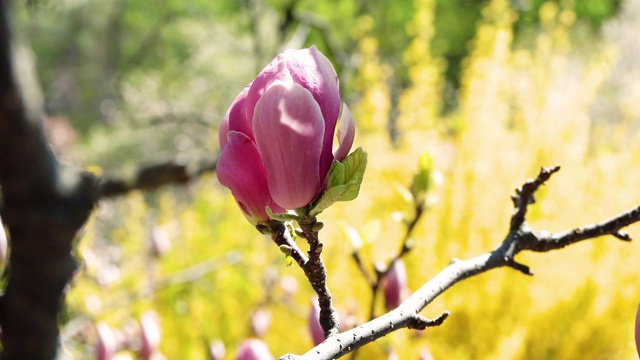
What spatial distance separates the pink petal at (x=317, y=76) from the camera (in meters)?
0.24

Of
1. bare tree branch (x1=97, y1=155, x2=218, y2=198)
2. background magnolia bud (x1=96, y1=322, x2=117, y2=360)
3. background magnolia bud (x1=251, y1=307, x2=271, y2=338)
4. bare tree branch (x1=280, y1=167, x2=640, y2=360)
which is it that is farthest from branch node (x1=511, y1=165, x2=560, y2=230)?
bare tree branch (x1=97, y1=155, x2=218, y2=198)

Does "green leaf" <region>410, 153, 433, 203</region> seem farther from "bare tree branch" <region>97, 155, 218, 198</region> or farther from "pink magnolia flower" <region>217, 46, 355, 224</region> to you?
"bare tree branch" <region>97, 155, 218, 198</region>

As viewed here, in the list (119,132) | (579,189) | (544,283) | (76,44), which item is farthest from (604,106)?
(76,44)

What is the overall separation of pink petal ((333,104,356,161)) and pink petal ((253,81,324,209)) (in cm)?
1

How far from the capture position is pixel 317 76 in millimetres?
241

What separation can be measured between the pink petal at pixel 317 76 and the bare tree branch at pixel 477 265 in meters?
0.08

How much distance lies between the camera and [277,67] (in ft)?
0.79

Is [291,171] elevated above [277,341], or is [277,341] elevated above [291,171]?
[277,341]

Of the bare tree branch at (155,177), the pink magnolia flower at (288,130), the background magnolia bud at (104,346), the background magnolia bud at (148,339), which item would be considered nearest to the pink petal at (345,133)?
the pink magnolia flower at (288,130)

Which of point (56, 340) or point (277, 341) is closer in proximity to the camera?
point (56, 340)

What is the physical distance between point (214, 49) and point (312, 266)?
7.30 metres

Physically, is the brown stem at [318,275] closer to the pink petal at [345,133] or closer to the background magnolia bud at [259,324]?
the pink petal at [345,133]

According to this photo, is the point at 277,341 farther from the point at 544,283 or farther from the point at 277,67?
the point at 277,67

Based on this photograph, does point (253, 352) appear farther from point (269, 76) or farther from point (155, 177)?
point (155, 177)
